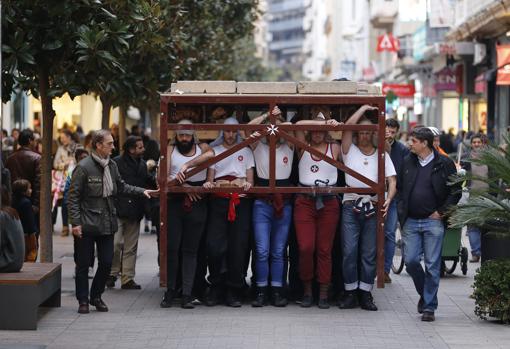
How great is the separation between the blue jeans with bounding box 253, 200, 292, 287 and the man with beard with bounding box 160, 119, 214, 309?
561 millimetres

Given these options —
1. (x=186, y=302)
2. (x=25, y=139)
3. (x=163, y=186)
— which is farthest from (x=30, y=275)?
(x=25, y=139)

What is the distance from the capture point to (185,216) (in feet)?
42.7

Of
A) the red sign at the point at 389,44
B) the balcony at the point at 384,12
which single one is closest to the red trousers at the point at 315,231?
the red sign at the point at 389,44

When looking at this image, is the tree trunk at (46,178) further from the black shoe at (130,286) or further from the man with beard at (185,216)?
the man with beard at (185,216)

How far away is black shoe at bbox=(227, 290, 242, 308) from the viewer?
42.9ft

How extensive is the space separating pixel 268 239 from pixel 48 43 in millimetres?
3101

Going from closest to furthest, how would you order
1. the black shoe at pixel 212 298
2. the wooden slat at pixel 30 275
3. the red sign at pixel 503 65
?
the wooden slat at pixel 30 275
the black shoe at pixel 212 298
the red sign at pixel 503 65

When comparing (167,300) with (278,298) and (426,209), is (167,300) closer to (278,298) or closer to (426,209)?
(278,298)

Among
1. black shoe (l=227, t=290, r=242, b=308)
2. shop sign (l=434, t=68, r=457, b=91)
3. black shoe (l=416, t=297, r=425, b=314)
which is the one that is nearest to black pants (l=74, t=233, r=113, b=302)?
black shoe (l=227, t=290, r=242, b=308)

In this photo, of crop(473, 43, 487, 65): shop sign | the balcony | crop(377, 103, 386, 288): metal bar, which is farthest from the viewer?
the balcony

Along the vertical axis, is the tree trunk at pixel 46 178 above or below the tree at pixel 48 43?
below

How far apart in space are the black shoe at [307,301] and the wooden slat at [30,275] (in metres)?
2.52

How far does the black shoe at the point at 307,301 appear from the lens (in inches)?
516

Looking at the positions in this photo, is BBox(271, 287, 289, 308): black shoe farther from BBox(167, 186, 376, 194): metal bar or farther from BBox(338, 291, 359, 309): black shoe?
BBox(167, 186, 376, 194): metal bar
